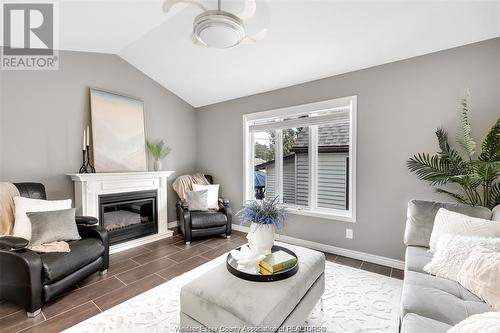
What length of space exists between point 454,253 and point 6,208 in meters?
4.07

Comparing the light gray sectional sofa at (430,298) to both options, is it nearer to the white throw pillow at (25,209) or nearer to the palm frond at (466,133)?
the palm frond at (466,133)

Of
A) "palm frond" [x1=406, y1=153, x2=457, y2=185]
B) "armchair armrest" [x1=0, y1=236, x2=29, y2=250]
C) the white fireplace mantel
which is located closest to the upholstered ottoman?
"armchair armrest" [x1=0, y1=236, x2=29, y2=250]

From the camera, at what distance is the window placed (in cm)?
333

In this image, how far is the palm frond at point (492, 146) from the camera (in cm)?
212

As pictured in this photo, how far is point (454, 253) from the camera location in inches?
65.5

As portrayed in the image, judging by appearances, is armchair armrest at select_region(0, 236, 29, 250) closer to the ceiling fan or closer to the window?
the ceiling fan

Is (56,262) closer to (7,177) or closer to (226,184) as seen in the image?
(7,177)

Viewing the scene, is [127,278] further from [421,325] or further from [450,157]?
[450,157]

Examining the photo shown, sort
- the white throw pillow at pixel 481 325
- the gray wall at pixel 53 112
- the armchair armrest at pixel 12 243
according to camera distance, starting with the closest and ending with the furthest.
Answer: the white throw pillow at pixel 481 325 < the armchair armrest at pixel 12 243 < the gray wall at pixel 53 112

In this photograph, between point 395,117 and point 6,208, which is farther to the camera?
point 395,117

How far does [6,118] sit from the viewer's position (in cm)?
281

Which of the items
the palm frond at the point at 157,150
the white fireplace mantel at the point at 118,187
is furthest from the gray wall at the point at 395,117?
the palm frond at the point at 157,150

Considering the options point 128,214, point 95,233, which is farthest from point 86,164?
point 95,233

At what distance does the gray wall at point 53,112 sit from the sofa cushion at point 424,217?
4280 millimetres
